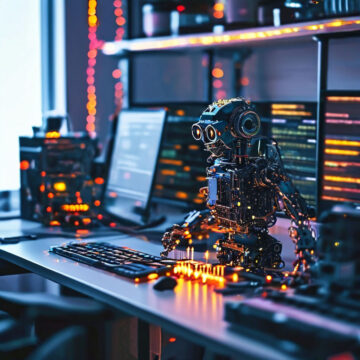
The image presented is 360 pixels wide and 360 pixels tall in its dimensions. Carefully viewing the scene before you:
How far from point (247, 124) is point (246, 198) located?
194mm

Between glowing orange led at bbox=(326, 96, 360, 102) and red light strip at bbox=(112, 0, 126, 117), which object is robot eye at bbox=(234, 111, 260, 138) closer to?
glowing orange led at bbox=(326, 96, 360, 102)

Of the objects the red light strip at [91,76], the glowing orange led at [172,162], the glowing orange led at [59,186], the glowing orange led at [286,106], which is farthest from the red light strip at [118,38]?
the glowing orange led at [286,106]

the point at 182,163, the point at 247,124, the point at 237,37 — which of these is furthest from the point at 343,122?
the point at 182,163

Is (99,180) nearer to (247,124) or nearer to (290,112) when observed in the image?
(290,112)

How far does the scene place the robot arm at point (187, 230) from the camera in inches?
67.1

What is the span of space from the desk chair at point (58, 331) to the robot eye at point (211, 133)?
51 cm

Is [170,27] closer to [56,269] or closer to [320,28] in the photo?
[320,28]

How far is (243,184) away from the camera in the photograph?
156 cm

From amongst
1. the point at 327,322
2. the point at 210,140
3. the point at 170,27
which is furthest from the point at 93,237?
the point at 327,322

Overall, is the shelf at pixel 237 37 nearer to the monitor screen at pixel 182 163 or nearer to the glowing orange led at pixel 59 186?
the monitor screen at pixel 182 163

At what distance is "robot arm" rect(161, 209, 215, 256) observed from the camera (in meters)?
1.70

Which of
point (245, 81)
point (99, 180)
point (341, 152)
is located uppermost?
point (245, 81)

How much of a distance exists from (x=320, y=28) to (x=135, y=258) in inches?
35.9

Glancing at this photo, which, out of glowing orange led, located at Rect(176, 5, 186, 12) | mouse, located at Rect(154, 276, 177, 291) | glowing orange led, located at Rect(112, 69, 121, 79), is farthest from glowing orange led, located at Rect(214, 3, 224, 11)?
mouse, located at Rect(154, 276, 177, 291)
